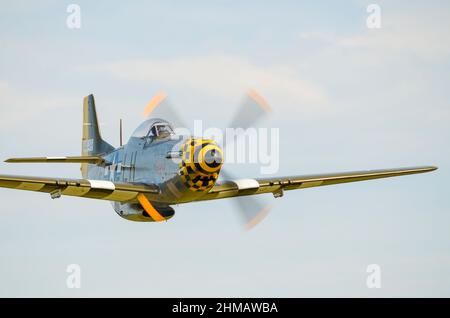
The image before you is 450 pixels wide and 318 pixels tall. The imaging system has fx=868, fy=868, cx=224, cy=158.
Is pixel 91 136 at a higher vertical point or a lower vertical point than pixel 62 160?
Answer: higher

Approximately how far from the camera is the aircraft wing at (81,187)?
2925 centimetres

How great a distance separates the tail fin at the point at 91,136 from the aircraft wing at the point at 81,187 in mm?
7106

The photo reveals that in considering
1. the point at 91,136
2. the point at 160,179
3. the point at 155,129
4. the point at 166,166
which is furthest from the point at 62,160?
the point at 166,166

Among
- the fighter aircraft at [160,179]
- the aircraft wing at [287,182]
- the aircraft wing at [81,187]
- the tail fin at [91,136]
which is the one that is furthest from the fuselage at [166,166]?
the tail fin at [91,136]

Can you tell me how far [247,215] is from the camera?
105 feet

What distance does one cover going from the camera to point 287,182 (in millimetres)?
34250

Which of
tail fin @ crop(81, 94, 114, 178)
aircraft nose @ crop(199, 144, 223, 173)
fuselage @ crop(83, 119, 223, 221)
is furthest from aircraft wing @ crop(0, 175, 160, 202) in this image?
tail fin @ crop(81, 94, 114, 178)

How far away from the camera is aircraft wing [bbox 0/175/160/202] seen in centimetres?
2925

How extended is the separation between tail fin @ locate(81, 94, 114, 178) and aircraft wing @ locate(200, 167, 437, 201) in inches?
309

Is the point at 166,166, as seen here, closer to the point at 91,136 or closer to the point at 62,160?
the point at 62,160

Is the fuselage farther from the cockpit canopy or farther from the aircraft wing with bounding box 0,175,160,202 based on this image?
the aircraft wing with bounding box 0,175,160,202

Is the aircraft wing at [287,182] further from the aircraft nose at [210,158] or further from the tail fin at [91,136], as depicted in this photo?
the tail fin at [91,136]

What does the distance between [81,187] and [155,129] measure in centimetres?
346

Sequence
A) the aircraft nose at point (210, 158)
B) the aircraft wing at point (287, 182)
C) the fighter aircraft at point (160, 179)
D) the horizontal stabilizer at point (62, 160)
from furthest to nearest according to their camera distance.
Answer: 1. the horizontal stabilizer at point (62, 160)
2. the aircraft wing at point (287, 182)
3. the fighter aircraft at point (160, 179)
4. the aircraft nose at point (210, 158)
